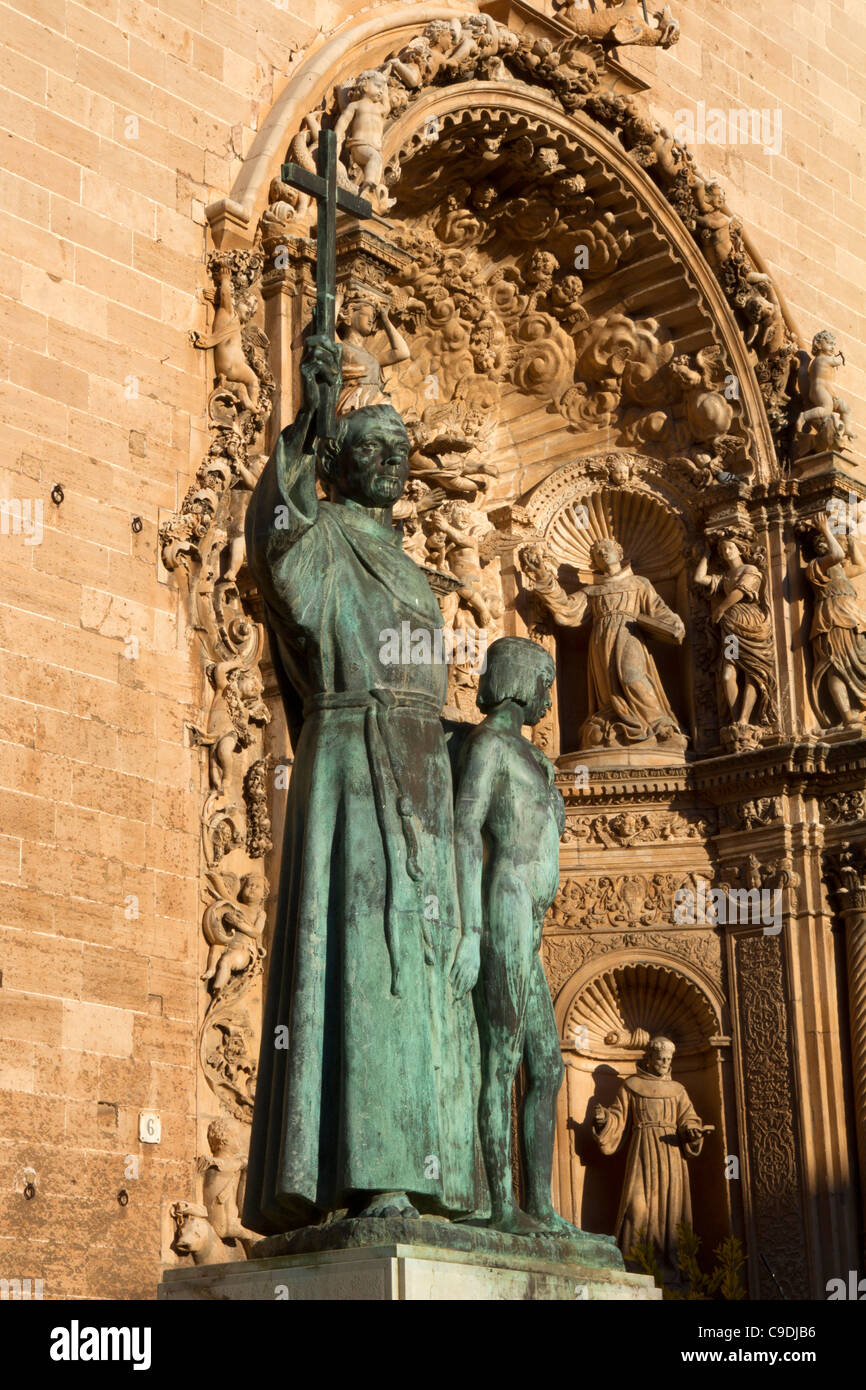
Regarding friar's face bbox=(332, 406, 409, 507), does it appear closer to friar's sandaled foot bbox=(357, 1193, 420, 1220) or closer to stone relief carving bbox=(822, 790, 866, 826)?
friar's sandaled foot bbox=(357, 1193, 420, 1220)

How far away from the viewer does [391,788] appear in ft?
17.1

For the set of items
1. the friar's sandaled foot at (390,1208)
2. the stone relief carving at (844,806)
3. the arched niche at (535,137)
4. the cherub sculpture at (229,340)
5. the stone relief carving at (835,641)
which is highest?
the arched niche at (535,137)

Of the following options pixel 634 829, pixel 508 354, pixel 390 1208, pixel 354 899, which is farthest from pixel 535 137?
pixel 390 1208

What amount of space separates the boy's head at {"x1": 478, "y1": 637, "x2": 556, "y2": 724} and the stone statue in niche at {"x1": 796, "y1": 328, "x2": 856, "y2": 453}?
8.54m

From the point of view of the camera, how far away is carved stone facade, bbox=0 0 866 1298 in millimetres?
11891

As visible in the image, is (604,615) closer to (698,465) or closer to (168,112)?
(698,465)

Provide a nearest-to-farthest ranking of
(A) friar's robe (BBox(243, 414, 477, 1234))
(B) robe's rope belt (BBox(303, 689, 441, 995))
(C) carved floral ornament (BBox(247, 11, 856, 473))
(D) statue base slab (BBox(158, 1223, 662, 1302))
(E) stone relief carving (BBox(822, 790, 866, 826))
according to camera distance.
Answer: (D) statue base slab (BBox(158, 1223, 662, 1302)) < (A) friar's robe (BBox(243, 414, 477, 1234)) < (B) robe's rope belt (BBox(303, 689, 441, 995)) < (C) carved floral ornament (BBox(247, 11, 856, 473)) < (E) stone relief carving (BBox(822, 790, 866, 826))

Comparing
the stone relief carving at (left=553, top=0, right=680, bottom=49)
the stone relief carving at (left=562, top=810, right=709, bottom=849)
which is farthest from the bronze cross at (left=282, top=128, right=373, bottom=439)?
the stone relief carving at (left=553, top=0, right=680, bottom=49)

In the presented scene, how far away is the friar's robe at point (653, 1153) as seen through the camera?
42.8 feet

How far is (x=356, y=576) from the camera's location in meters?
5.45

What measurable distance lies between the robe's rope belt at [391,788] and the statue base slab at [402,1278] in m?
0.63

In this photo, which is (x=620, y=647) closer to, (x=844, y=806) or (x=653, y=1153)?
(x=844, y=806)

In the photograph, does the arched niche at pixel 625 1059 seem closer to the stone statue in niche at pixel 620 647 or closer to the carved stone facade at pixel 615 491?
the carved stone facade at pixel 615 491

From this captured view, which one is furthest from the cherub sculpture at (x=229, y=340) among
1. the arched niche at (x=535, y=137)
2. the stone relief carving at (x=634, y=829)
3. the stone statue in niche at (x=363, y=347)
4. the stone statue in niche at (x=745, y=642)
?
the stone relief carving at (x=634, y=829)
